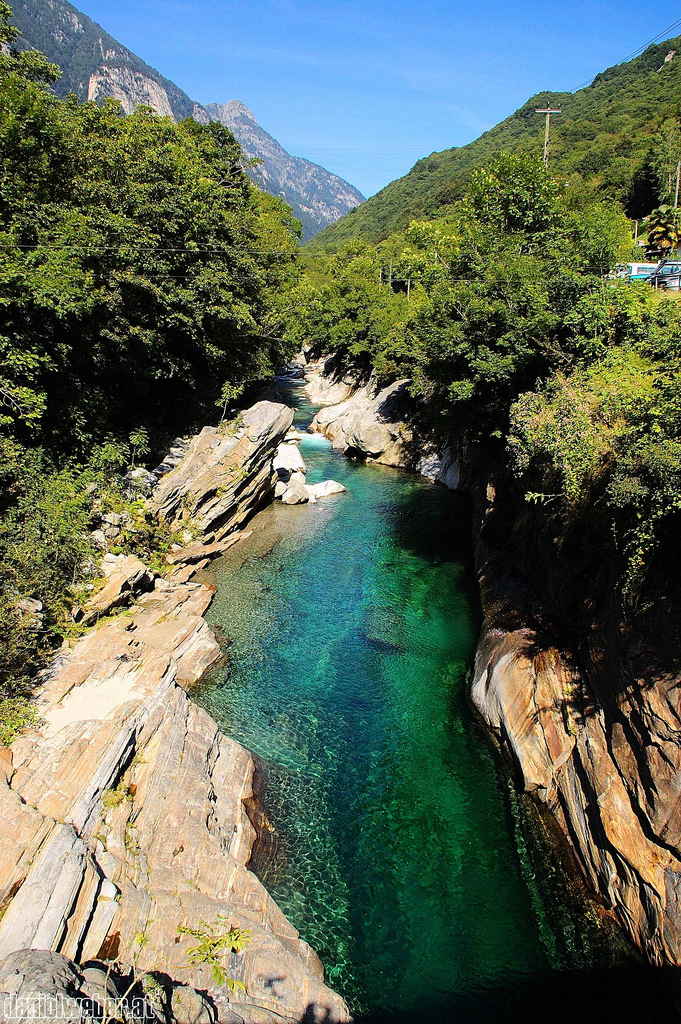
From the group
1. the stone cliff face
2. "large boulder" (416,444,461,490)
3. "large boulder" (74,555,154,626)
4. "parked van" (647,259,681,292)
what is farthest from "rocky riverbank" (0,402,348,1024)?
"parked van" (647,259,681,292)

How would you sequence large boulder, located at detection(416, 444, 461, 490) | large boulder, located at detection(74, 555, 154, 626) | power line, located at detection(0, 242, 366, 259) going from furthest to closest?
large boulder, located at detection(416, 444, 461, 490) < power line, located at detection(0, 242, 366, 259) < large boulder, located at detection(74, 555, 154, 626)

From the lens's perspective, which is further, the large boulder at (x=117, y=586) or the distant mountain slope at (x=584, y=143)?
the distant mountain slope at (x=584, y=143)

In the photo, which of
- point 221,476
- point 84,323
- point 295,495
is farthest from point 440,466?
point 84,323

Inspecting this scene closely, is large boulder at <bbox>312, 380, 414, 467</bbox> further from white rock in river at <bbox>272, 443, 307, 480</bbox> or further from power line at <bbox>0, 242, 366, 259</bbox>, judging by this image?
power line at <bbox>0, 242, 366, 259</bbox>

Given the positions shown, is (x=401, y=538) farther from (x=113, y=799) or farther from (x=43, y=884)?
(x=43, y=884)

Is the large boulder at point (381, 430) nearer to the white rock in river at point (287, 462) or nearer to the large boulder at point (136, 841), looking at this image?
the white rock in river at point (287, 462)

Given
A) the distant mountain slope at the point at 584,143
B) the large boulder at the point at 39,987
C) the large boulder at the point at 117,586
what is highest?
the distant mountain slope at the point at 584,143

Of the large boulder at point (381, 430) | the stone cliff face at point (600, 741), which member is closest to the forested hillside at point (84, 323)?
the stone cliff face at point (600, 741)
